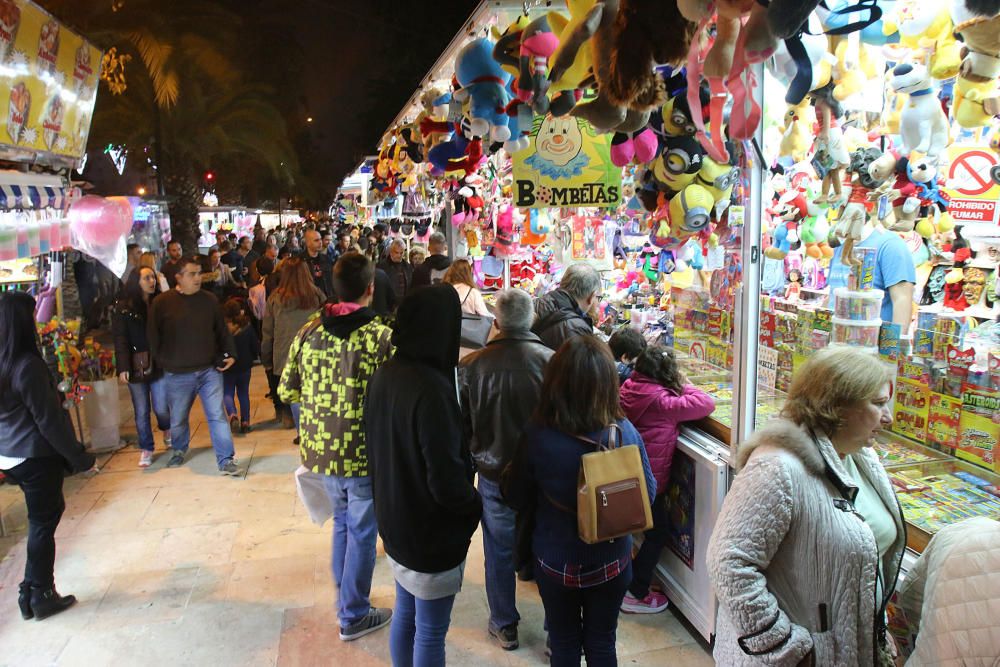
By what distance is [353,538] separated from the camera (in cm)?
329

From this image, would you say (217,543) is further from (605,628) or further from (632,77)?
(632,77)

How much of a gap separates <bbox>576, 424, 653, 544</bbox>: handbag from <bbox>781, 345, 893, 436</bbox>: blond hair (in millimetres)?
658

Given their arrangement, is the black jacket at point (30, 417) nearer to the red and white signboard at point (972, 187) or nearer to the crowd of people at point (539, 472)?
the crowd of people at point (539, 472)

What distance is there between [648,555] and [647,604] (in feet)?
1.08

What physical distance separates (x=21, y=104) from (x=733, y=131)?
204 inches

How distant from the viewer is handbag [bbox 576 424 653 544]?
7.71 ft

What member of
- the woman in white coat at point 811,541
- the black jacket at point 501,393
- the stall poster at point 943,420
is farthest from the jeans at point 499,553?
the stall poster at point 943,420

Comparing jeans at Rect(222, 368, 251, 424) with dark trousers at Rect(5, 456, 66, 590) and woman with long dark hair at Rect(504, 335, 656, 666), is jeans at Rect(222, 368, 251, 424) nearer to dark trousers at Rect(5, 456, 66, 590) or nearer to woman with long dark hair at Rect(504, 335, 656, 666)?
dark trousers at Rect(5, 456, 66, 590)

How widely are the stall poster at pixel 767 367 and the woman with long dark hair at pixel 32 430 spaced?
3.44 meters

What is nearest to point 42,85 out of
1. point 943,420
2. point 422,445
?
point 422,445

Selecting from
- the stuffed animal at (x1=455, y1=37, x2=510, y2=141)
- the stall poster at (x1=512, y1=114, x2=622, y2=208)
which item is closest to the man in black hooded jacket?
the stuffed animal at (x1=455, y1=37, x2=510, y2=141)

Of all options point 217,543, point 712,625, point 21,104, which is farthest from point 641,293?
point 21,104

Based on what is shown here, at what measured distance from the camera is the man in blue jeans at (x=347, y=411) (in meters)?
3.14

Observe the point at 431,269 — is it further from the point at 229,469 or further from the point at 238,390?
the point at 229,469
